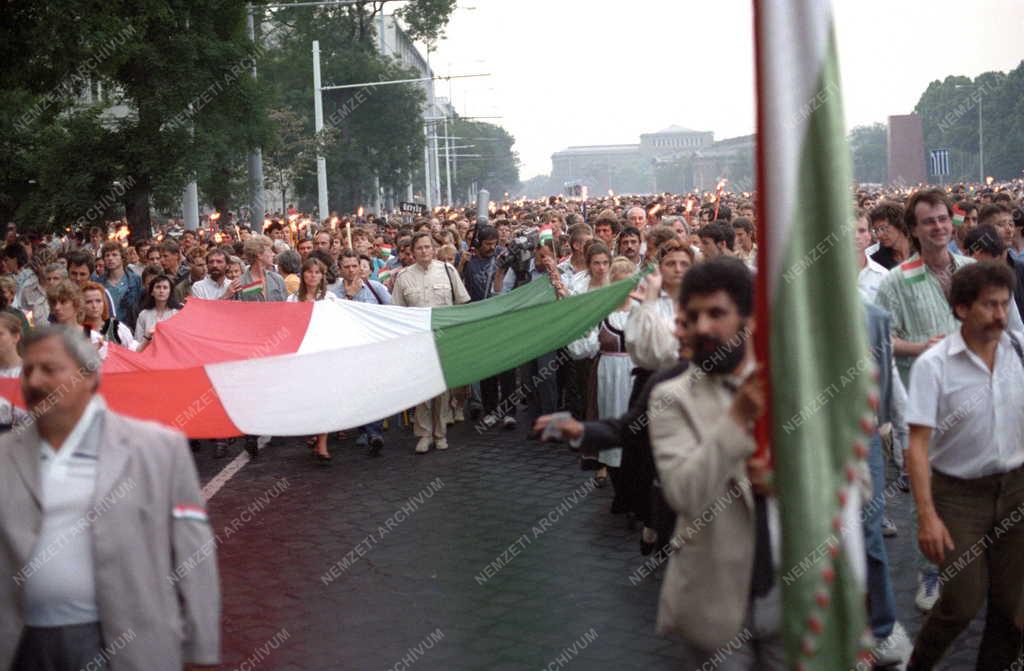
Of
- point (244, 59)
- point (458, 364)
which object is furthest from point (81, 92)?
point (458, 364)

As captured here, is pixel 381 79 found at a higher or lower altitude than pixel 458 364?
higher

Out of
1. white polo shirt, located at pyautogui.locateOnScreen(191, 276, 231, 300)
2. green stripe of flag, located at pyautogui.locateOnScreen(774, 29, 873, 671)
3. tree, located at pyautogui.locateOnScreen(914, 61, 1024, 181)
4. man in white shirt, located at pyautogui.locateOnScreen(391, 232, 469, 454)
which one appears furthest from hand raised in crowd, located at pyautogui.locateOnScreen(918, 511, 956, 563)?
tree, located at pyautogui.locateOnScreen(914, 61, 1024, 181)

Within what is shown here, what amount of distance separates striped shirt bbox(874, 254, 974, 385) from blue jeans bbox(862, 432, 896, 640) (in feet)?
3.79

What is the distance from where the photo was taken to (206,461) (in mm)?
11984

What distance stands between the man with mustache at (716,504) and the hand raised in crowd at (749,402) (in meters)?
0.21

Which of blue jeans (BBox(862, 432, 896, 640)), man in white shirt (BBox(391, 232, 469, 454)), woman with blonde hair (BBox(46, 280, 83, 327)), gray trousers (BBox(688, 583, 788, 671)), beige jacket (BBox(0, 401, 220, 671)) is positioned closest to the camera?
gray trousers (BBox(688, 583, 788, 671))

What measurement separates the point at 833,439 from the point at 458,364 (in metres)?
5.17

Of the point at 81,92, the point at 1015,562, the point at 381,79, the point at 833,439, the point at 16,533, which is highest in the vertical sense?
the point at 381,79

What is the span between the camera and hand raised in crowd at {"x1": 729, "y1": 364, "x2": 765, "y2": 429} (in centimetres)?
317

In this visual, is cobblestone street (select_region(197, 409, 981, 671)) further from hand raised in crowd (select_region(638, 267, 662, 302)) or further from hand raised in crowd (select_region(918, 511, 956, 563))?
hand raised in crowd (select_region(638, 267, 662, 302))

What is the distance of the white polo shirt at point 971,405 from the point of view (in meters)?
5.18

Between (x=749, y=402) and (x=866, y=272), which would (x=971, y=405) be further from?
(x=866, y=272)

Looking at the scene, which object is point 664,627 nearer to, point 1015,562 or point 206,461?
point 1015,562

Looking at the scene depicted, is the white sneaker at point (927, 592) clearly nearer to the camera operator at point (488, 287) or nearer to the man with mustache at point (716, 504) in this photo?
the man with mustache at point (716, 504)
